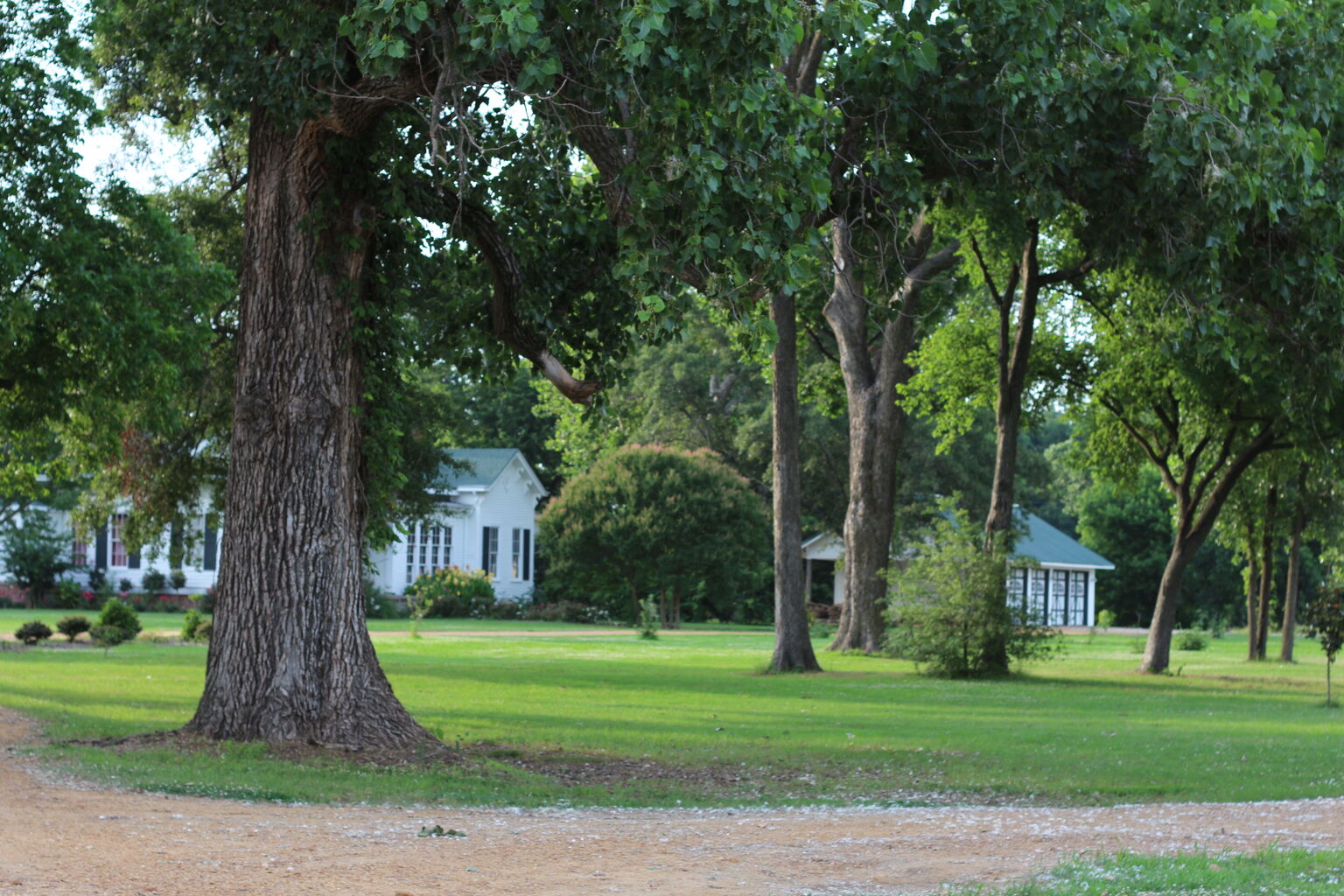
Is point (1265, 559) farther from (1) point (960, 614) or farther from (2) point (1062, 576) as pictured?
(2) point (1062, 576)

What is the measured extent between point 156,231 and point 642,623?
83.5 feet

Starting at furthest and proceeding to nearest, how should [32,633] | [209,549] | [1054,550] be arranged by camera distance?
[1054,550]
[209,549]
[32,633]

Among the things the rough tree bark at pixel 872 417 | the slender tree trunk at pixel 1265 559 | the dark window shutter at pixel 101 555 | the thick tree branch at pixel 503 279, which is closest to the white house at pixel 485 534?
the dark window shutter at pixel 101 555

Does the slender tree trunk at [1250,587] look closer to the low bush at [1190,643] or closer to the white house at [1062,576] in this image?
the low bush at [1190,643]

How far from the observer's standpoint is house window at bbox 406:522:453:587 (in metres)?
48.3

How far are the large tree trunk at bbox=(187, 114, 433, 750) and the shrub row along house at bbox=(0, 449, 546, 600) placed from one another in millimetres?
33040

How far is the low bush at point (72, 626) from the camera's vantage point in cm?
2820

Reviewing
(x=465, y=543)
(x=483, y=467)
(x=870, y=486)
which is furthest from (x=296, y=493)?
(x=483, y=467)

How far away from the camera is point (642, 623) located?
133ft

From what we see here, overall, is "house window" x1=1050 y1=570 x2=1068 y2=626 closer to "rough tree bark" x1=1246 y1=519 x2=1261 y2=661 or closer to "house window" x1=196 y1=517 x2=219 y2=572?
"rough tree bark" x1=1246 y1=519 x2=1261 y2=661

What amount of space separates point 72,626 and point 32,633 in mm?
1187

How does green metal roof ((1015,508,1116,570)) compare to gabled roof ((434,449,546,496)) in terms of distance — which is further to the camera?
green metal roof ((1015,508,1116,570))

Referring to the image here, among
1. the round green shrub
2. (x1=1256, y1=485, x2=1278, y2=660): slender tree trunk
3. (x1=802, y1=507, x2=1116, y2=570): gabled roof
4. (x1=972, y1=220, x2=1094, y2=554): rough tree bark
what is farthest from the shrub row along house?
(x1=1256, y1=485, x2=1278, y2=660): slender tree trunk

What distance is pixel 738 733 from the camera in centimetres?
1502
